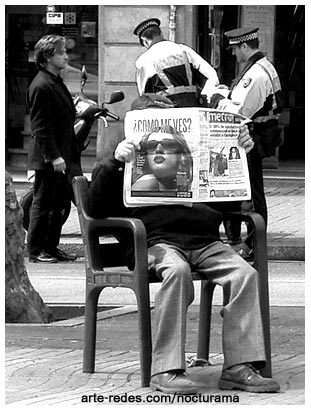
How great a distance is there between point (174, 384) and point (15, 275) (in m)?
2.41

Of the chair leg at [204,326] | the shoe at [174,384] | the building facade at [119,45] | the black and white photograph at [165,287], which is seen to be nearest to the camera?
the shoe at [174,384]

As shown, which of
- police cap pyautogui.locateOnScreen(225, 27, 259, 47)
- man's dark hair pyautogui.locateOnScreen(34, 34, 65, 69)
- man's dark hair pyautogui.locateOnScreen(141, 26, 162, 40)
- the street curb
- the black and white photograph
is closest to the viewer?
the black and white photograph

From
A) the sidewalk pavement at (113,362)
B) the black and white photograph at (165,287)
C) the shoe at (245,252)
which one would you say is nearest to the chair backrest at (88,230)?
the black and white photograph at (165,287)

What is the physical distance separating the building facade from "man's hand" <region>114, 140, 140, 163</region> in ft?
33.3

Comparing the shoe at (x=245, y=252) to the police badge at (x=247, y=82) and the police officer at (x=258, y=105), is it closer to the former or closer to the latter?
the police officer at (x=258, y=105)

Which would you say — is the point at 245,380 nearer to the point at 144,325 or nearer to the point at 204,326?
the point at 144,325

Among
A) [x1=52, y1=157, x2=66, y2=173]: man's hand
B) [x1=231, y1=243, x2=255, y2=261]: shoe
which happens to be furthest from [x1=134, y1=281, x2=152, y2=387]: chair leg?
[x1=52, y1=157, x2=66, y2=173]: man's hand

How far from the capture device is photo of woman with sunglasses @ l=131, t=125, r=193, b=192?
226 inches

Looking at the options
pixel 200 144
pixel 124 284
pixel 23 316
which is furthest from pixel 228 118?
pixel 23 316

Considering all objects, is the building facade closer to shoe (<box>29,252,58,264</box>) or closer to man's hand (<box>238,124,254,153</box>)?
shoe (<box>29,252,58,264</box>)

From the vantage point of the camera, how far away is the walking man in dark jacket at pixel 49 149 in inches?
432

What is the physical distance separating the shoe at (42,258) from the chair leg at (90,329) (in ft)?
17.8

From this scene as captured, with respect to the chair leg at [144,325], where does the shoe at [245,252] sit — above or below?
below

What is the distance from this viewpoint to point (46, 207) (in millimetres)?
11305
